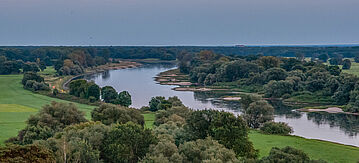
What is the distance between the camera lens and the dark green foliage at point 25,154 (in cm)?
2084

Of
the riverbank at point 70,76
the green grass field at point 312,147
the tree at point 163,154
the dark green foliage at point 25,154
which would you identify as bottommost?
the riverbank at point 70,76

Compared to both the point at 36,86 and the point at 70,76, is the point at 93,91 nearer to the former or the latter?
the point at 36,86

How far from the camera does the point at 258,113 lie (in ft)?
159

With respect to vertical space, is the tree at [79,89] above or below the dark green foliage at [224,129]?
below

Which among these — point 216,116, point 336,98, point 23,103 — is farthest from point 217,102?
point 216,116

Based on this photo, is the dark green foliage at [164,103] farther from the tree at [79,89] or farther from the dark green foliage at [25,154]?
the dark green foliage at [25,154]

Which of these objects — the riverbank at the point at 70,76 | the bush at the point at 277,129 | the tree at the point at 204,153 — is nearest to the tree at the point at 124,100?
the bush at the point at 277,129

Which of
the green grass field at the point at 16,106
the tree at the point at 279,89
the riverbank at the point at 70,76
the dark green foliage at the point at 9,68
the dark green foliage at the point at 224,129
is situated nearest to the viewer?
the dark green foliage at the point at 224,129

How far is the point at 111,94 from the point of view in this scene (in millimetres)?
67125

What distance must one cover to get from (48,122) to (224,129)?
16.1 metres

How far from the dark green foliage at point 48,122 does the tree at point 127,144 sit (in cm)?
731

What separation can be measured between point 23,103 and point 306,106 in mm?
47249

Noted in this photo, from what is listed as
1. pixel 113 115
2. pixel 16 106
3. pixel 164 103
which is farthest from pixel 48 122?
pixel 16 106

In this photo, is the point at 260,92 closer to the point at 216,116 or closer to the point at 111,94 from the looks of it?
the point at 111,94
